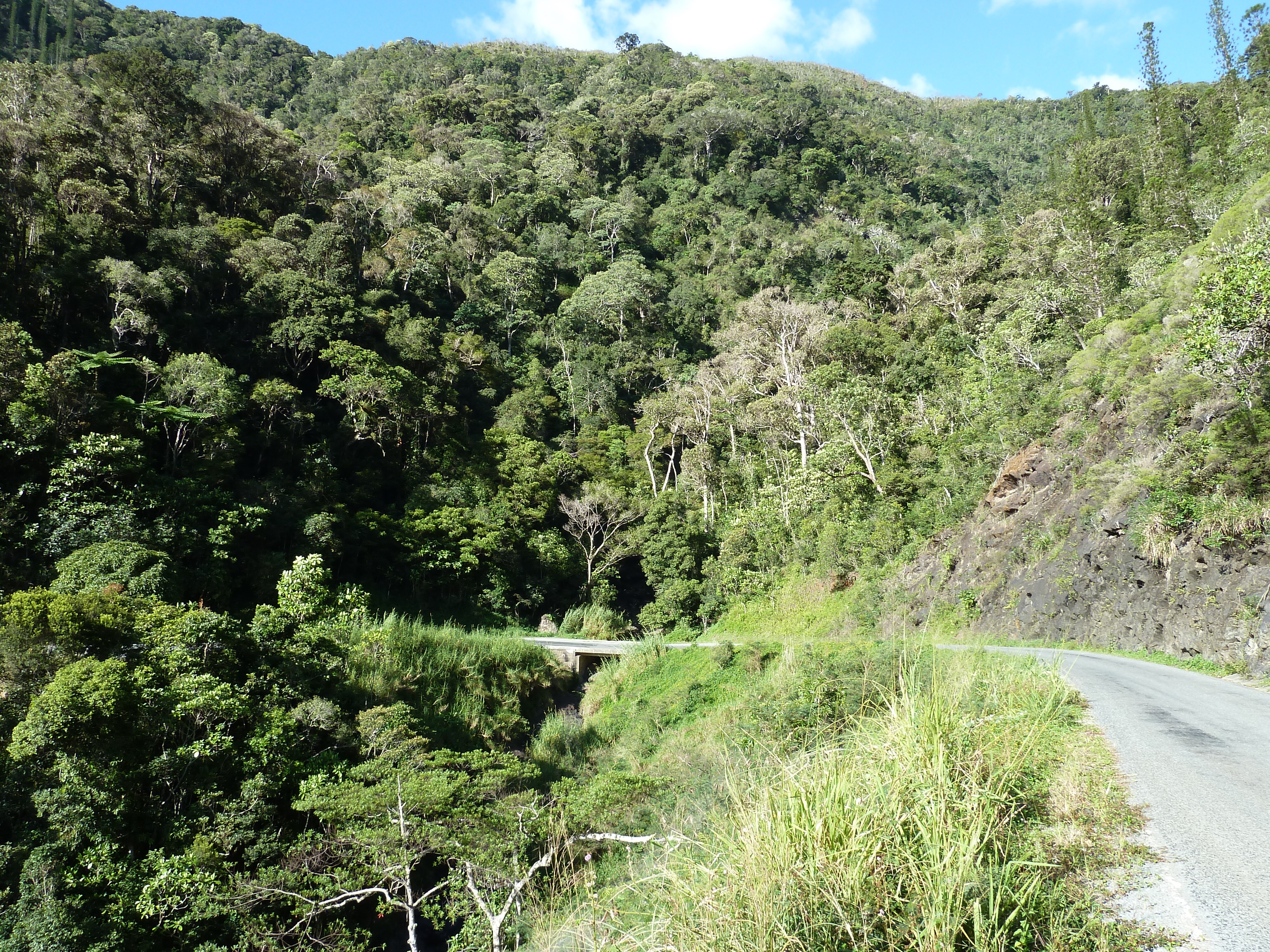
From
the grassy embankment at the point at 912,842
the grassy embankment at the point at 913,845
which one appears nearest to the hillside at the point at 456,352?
the grassy embankment at the point at 912,842

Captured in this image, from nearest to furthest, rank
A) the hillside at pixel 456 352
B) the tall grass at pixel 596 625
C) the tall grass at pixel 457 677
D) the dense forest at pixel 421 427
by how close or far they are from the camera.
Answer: the dense forest at pixel 421 427
the tall grass at pixel 457 677
the hillside at pixel 456 352
the tall grass at pixel 596 625

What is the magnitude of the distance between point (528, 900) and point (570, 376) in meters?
35.7

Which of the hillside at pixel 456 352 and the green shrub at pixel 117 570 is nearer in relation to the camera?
the green shrub at pixel 117 570

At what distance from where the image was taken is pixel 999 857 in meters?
3.19

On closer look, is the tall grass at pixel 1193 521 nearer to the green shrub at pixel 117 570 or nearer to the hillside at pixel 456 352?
the hillside at pixel 456 352

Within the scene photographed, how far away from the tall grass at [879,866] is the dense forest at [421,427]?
556 cm

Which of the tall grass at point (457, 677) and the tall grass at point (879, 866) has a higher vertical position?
the tall grass at point (879, 866)

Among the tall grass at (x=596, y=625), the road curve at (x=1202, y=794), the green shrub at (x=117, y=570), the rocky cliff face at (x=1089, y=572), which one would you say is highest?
the rocky cliff face at (x=1089, y=572)

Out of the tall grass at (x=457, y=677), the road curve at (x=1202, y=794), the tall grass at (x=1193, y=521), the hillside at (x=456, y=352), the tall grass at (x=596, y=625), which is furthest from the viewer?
the tall grass at (x=596, y=625)

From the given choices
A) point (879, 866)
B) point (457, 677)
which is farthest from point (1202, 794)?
point (457, 677)

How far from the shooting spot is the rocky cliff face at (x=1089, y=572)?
10492mm

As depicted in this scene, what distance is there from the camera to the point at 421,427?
3162 cm

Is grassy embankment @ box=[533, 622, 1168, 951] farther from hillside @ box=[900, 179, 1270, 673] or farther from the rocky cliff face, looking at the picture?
hillside @ box=[900, 179, 1270, 673]

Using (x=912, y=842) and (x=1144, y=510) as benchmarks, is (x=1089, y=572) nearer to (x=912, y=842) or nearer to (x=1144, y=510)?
(x=1144, y=510)
